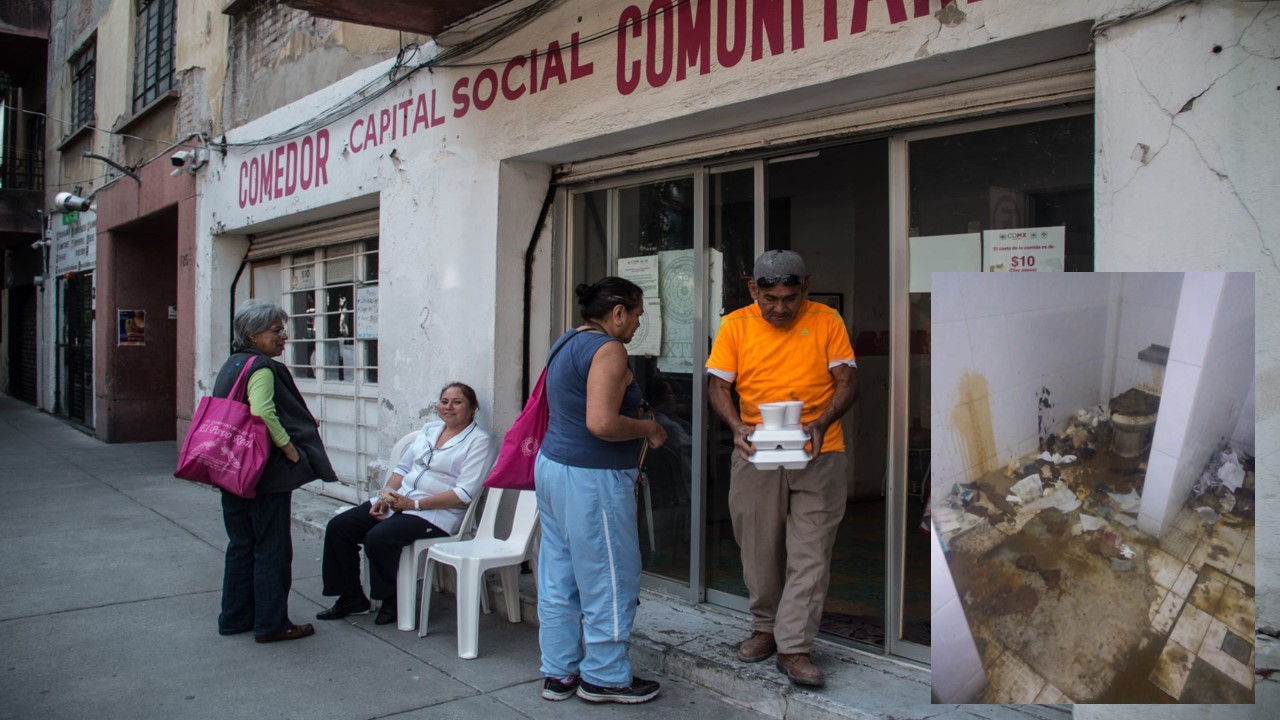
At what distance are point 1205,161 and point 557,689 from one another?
2.92 meters

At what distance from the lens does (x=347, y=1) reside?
5320mm

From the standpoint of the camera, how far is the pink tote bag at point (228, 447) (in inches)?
169

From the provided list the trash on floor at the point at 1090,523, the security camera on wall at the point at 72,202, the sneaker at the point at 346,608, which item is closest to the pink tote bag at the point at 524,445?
the sneaker at the point at 346,608

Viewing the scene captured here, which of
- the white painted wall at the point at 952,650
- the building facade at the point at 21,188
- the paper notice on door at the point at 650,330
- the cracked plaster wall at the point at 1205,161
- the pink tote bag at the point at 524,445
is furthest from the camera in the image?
the building facade at the point at 21,188

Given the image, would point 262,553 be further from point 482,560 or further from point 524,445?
point 524,445

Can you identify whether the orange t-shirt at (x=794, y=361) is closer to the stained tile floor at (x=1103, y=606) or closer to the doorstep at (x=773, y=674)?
the doorstep at (x=773, y=674)

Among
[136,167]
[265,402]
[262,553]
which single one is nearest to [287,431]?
[265,402]

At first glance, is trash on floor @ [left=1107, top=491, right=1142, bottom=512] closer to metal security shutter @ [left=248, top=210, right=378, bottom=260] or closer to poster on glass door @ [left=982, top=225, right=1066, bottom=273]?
poster on glass door @ [left=982, top=225, right=1066, bottom=273]

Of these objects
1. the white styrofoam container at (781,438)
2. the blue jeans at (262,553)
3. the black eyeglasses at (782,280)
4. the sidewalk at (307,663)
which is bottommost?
the sidewalk at (307,663)

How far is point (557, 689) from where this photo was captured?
3805mm

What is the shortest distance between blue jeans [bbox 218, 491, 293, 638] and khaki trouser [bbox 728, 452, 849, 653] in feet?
7.15

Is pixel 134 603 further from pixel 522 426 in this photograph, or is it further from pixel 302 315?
pixel 302 315

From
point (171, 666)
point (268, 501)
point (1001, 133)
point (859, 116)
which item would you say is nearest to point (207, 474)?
point (268, 501)

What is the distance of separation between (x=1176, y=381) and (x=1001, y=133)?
1713mm
